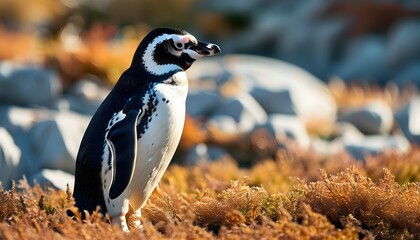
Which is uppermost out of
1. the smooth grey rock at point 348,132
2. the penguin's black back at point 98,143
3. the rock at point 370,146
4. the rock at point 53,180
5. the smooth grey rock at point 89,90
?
the penguin's black back at point 98,143

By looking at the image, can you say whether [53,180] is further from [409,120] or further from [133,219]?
[409,120]

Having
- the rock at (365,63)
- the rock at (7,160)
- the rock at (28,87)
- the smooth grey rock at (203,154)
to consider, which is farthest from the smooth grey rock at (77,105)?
the rock at (365,63)

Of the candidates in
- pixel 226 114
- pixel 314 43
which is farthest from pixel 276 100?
pixel 314 43

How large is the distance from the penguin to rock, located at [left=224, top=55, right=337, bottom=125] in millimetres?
6533

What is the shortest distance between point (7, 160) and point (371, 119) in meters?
5.77

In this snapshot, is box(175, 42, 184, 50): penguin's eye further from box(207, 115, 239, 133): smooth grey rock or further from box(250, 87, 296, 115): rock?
box(250, 87, 296, 115): rock

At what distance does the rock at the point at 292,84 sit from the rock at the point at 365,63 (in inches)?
139

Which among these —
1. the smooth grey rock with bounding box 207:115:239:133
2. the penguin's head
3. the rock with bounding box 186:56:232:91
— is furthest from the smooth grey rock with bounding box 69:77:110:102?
the penguin's head

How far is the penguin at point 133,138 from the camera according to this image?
488 cm

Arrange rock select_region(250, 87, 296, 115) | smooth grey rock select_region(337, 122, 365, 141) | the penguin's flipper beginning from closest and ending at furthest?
1. the penguin's flipper
2. smooth grey rock select_region(337, 122, 365, 141)
3. rock select_region(250, 87, 296, 115)

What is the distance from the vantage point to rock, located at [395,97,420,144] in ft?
37.8

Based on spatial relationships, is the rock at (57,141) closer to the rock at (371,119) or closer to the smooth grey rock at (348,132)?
the smooth grey rock at (348,132)

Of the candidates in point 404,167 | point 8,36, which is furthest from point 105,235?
point 8,36

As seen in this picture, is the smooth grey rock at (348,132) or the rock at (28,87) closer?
the rock at (28,87)
